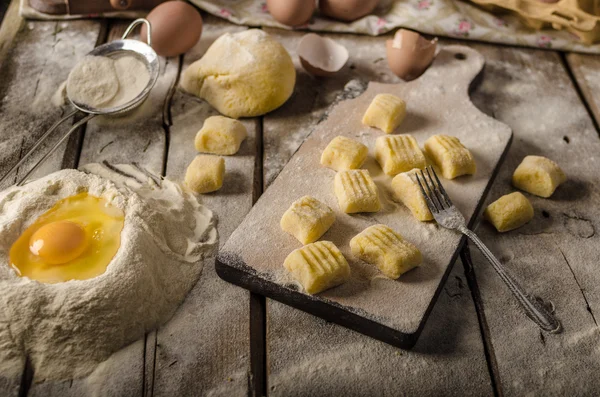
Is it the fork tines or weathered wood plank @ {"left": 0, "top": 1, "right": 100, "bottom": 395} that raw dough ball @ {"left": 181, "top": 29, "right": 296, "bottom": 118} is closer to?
weathered wood plank @ {"left": 0, "top": 1, "right": 100, "bottom": 395}

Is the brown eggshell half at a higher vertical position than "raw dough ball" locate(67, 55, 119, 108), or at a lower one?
lower

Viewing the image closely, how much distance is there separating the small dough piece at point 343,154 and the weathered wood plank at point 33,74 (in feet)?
3.11

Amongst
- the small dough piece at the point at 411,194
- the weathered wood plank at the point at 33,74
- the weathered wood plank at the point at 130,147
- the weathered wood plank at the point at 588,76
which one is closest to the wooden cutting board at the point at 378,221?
the small dough piece at the point at 411,194

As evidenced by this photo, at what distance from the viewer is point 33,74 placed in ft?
8.40

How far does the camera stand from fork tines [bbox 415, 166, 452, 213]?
1867mm

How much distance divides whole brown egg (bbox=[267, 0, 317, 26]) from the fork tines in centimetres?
116

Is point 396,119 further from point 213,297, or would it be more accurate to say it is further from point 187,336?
point 187,336

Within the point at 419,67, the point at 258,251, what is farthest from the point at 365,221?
the point at 419,67

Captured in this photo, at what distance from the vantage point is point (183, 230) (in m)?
1.89

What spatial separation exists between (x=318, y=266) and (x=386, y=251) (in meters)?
0.20

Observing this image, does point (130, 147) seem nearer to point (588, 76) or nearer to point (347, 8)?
point (347, 8)

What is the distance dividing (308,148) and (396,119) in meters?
0.35

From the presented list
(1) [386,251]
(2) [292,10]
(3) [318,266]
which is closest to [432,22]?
(2) [292,10]

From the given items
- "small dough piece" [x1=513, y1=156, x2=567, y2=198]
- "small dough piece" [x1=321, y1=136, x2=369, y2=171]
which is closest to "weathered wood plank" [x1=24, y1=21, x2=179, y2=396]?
"small dough piece" [x1=321, y1=136, x2=369, y2=171]
